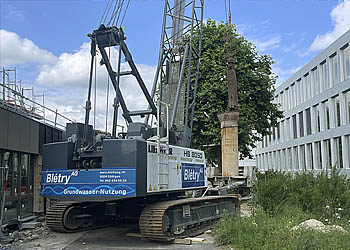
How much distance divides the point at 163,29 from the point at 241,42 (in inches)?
358

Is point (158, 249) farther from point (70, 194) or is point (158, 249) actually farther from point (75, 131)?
point (75, 131)

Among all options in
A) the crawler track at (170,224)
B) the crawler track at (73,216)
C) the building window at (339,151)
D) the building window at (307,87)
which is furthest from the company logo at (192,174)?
the building window at (307,87)

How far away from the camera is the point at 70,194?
1001cm

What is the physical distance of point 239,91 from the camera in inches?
933

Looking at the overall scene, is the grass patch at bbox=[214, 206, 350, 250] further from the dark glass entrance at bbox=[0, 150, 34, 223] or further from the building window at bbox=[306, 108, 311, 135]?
the building window at bbox=[306, 108, 311, 135]

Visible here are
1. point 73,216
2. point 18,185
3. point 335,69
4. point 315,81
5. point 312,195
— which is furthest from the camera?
point 315,81

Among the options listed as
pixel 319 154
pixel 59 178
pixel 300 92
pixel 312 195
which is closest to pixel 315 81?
pixel 300 92

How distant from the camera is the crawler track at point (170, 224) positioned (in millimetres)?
9977

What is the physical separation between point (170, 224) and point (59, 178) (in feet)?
9.87

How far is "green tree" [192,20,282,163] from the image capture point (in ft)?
75.5

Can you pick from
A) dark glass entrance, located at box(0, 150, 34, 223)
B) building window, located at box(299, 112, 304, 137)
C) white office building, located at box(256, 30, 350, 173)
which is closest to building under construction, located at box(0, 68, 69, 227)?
dark glass entrance, located at box(0, 150, 34, 223)

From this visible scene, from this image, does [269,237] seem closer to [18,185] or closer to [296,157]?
[18,185]

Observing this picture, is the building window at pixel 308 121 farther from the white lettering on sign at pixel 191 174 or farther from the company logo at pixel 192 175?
the white lettering on sign at pixel 191 174

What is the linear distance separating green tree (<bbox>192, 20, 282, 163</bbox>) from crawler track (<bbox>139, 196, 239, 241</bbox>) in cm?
954
